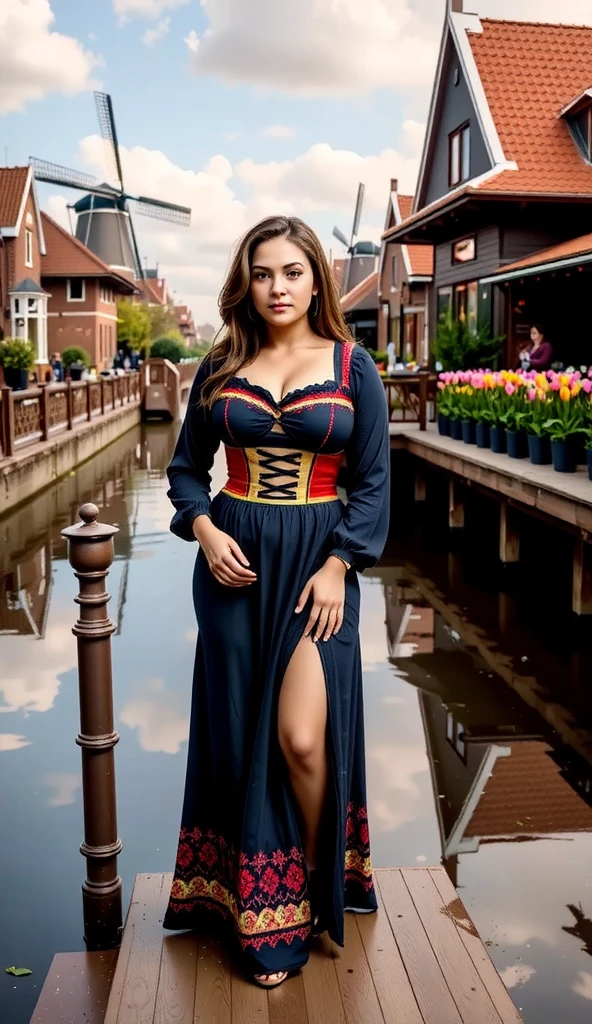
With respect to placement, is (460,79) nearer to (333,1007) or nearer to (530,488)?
(530,488)

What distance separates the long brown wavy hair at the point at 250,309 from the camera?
2.54 metres

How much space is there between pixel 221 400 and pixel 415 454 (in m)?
11.1

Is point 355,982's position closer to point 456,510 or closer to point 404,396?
point 456,510

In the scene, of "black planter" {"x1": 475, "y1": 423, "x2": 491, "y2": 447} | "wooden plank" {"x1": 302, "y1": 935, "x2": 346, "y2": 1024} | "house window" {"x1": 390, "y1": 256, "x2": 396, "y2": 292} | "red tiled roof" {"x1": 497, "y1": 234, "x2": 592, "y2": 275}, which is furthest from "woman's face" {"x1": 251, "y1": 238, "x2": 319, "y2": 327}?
"house window" {"x1": 390, "y1": 256, "x2": 396, "y2": 292}

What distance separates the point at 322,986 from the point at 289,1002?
0.10 meters

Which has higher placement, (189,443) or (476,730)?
(189,443)

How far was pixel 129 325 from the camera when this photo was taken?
48.9m

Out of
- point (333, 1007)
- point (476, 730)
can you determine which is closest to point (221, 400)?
point (333, 1007)

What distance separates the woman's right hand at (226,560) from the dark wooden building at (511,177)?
467 inches

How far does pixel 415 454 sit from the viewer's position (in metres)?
13.5

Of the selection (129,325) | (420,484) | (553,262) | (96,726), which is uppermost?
(129,325)

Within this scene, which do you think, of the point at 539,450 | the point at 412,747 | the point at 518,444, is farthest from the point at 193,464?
the point at 518,444

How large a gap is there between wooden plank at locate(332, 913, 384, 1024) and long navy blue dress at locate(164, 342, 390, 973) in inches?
2.9

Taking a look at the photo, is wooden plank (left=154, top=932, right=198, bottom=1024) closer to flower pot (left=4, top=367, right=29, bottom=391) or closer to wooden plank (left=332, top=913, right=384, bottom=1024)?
wooden plank (left=332, top=913, right=384, bottom=1024)
